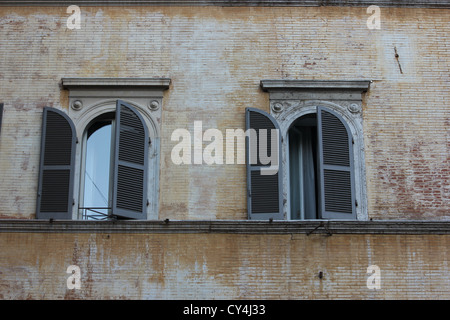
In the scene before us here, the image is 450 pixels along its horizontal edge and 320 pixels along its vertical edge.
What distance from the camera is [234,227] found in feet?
42.9

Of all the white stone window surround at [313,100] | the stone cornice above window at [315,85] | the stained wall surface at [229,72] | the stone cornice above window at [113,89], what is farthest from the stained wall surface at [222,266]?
the stone cornice above window at [315,85]

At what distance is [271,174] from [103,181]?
109 inches

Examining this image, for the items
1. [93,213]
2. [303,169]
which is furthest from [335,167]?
[93,213]

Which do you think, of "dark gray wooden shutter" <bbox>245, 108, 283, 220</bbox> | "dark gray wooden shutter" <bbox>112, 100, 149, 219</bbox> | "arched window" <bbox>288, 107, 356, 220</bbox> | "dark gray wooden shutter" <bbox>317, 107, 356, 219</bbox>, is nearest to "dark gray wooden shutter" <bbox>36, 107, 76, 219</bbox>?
"dark gray wooden shutter" <bbox>112, 100, 149, 219</bbox>

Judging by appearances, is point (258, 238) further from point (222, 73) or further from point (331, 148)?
point (222, 73)

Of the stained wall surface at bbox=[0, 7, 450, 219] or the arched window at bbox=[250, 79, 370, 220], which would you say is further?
the stained wall surface at bbox=[0, 7, 450, 219]

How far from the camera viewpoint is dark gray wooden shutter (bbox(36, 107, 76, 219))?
1325 centimetres

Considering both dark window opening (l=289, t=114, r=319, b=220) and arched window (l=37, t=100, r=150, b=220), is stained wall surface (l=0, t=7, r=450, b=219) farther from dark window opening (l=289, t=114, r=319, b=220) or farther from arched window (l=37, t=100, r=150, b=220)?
dark window opening (l=289, t=114, r=319, b=220)

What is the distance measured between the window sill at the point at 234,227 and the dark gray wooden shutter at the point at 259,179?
0.80ft

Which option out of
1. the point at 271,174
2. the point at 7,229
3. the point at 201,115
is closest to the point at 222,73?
the point at 201,115

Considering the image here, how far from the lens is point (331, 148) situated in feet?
Result: 44.6

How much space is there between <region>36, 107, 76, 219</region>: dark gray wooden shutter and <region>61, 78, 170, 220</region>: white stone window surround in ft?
0.78

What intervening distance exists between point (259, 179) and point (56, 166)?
3.22 m

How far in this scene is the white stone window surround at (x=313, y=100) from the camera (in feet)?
45.5
